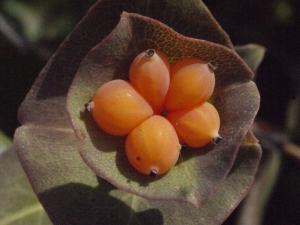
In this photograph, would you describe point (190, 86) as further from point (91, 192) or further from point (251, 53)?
point (251, 53)

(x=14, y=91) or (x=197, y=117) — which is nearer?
(x=197, y=117)

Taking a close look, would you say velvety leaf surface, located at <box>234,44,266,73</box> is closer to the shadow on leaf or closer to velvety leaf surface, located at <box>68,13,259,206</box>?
velvety leaf surface, located at <box>68,13,259,206</box>

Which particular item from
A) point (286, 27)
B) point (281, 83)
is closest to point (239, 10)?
point (286, 27)

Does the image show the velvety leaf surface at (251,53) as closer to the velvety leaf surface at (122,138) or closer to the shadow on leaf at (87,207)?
the velvety leaf surface at (122,138)

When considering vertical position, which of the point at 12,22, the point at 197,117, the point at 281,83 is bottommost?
the point at 281,83

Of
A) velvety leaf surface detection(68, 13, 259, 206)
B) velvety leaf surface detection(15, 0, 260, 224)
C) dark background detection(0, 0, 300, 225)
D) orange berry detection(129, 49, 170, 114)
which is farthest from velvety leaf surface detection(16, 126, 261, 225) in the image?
dark background detection(0, 0, 300, 225)

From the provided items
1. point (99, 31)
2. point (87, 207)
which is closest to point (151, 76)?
point (99, 31)

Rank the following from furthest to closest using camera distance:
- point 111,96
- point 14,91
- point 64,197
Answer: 1. point 14,91
2. point 64,197
3. point 111,96

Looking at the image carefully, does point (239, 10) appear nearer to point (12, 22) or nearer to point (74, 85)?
point (12, 22)
